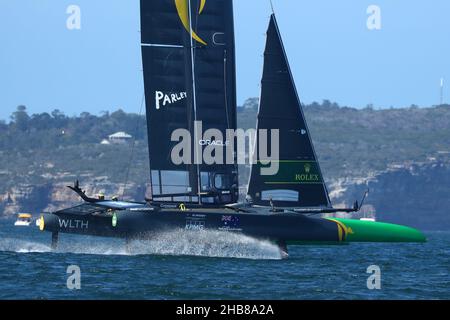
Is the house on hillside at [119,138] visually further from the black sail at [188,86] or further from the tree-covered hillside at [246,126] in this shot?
the black sail at [188,86]

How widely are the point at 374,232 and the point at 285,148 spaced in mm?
3368

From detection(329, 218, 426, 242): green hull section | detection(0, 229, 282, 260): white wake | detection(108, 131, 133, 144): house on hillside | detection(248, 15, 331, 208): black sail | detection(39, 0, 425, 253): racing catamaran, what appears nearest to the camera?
detection(0, 229, 282, 260): white wake

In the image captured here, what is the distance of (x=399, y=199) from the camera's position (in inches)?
5389

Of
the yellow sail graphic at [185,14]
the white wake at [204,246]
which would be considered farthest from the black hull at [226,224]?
the yellow sail graphic at [185,14]

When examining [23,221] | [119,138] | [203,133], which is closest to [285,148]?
[203,133]

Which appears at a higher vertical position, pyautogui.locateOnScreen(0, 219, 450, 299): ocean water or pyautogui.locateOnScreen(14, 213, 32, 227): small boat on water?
pyautogui.locateOnScreen(0, 219, 450, 299): ocean water

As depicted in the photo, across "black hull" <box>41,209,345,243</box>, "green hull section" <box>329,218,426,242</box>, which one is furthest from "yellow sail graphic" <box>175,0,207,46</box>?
"green hull section" <box>329,218,426,242</box>

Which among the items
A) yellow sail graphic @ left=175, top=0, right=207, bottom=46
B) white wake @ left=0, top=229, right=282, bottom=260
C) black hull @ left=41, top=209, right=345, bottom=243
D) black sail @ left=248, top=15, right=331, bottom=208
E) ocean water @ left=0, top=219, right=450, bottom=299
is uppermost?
yellow sail graphic @ left=175, top=0, right=207, bottom=46

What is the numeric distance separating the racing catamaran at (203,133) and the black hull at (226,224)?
68 centimetres

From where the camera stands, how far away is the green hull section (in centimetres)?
3364

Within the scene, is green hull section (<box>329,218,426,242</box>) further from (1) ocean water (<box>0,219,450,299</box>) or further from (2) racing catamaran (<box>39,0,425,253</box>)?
(1) ocean water (<box>0,219,450,299</box>)

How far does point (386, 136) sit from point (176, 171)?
486 ft

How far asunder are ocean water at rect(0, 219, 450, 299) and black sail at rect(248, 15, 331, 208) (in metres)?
1.79

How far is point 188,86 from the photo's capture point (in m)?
34.2
